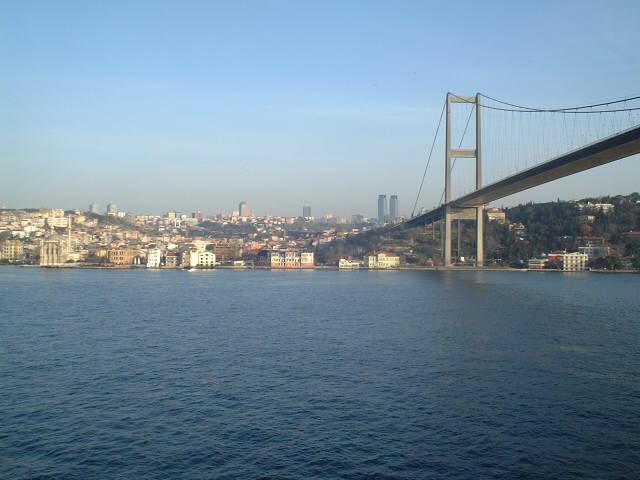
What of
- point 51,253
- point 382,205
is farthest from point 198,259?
point 382,205

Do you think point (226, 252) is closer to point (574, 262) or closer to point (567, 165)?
point (574, 262)

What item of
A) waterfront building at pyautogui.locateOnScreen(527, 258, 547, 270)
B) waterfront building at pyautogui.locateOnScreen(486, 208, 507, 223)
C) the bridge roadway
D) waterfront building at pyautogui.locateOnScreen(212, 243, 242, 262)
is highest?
waterfront building at pyautogui.locateOnScreen(486, 208, 507, 223)

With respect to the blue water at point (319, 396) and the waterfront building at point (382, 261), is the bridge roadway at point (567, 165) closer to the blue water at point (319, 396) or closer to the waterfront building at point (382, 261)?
the blue water at point (319, 396)

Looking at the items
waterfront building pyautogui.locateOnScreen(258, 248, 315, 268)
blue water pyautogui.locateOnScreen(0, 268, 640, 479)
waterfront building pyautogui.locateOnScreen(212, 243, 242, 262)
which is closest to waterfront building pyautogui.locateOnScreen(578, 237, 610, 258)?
waterfront building pyautogui.locateOnScreen(258, 248, 315, 268)

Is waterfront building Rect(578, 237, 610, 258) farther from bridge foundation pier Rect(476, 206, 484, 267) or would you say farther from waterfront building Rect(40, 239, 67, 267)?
waterfront building Rect(40, 239, 67, 267)

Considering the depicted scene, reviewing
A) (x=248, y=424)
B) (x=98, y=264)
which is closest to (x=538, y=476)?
(x=248, y=424)
